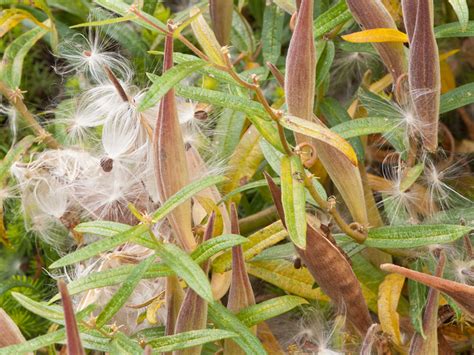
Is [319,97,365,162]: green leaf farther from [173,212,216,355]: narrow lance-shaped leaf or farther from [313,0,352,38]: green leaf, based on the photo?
[173,212,216,355]: narrow lance-shaped leaf

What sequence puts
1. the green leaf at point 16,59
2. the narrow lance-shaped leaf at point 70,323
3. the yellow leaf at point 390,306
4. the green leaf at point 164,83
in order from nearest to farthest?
the narrow lance-shaped leaf at point 70,323 → the green leaf at point 164,83 → the yellow leaf at point 390,306 → the green leaf at point 16,59

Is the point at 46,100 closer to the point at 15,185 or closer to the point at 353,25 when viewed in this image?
the point at 15,185

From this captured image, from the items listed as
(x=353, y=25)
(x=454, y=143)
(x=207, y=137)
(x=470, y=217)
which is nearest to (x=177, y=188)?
(x=207, y=137)

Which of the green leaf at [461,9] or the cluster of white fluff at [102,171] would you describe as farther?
the cluster of white fluff at [102,171]

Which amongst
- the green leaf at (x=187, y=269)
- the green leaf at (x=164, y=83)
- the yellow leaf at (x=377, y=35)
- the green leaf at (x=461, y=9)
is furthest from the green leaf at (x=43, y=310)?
the green leaf at (x=461, y=9)

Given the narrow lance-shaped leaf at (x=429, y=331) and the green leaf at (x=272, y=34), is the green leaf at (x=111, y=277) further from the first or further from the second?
the green leaf at (x=272, y=34)

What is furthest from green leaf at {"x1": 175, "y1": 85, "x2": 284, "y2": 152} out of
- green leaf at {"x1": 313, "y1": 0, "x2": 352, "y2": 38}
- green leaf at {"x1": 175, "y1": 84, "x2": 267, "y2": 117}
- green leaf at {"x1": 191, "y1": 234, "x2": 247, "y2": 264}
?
green leaf at {"x1": 313, "y1": 0, "x2": 352, "y2": 38}

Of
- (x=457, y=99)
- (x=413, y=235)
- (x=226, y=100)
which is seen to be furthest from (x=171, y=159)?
(x=457, y=99)
